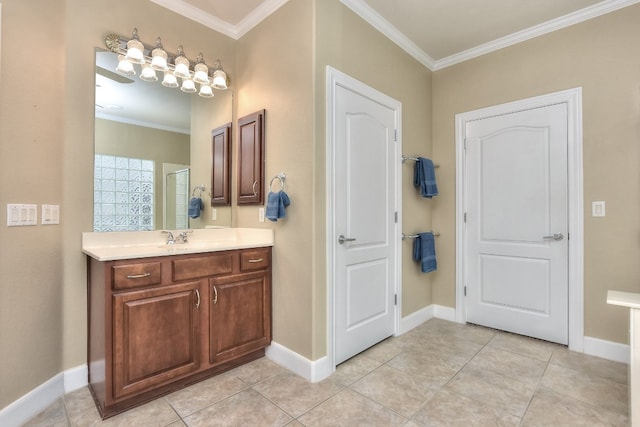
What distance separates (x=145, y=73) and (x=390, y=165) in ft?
6.54

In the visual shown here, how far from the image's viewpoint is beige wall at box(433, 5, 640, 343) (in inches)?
91.1

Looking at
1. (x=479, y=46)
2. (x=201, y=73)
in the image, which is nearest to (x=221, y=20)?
(x=201, y=73)

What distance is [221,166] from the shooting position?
8.87 feet

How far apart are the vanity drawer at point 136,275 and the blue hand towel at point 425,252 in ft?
7.30

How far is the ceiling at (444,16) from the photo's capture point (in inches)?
94.0

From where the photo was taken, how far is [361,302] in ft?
8.07

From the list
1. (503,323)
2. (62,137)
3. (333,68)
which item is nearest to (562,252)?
(503,323)

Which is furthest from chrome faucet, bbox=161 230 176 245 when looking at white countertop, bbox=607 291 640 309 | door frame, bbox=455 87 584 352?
door frame, bbox=455 87 584 352

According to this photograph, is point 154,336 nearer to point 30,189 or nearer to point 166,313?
point 166,313

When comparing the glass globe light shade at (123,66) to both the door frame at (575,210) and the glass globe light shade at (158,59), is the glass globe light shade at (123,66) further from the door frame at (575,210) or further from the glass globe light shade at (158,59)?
the door frame at (575,210)

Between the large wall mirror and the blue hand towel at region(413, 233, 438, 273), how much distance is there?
1.76 meters

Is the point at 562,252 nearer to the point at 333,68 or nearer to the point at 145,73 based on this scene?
the point at 333,68

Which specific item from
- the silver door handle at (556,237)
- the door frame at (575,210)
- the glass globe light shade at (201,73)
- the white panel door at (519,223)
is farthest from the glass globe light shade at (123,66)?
the silver door handle at (556,237)

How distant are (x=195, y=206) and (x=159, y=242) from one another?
398 mm
